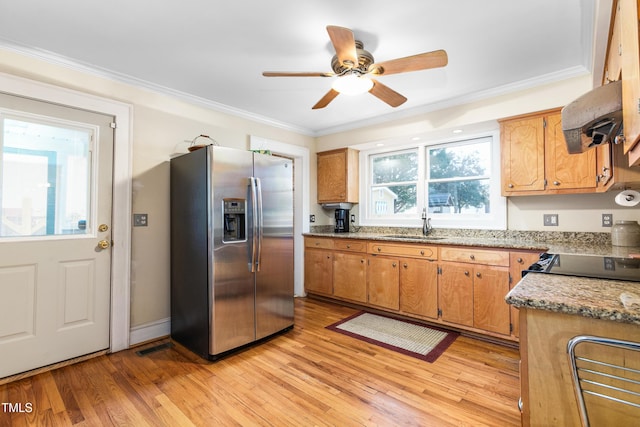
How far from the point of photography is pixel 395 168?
4.14 meters

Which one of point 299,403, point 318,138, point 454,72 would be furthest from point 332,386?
point 318,138

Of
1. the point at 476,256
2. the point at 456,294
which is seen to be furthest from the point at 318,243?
the point at 476,256

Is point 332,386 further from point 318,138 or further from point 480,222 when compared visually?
point 318,138

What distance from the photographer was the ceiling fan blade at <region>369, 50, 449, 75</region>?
1.83 metres

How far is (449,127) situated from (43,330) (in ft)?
13.4

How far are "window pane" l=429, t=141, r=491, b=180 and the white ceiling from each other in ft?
2.12

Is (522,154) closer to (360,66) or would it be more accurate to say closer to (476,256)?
(476,256)

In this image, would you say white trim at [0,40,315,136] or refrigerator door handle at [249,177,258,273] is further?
refrigerator door handle at [249,177,258,273]

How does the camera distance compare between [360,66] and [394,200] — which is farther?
[394,200]

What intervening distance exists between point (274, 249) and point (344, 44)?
1.84 meters

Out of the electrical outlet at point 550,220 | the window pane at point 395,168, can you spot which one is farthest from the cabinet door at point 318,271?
the electrical outlet at point 550,220

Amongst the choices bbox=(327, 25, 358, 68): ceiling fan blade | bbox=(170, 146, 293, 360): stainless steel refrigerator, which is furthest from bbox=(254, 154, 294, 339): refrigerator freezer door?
bbox=(327, 25, 358, 68): ceiling fan blade

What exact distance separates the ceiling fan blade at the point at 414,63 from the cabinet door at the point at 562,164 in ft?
4.70

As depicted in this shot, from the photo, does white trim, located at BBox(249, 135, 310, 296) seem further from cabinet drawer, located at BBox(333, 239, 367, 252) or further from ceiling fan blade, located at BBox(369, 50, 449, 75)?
ceiling fan blade, located at BBox(369, 50, 449, 75)
